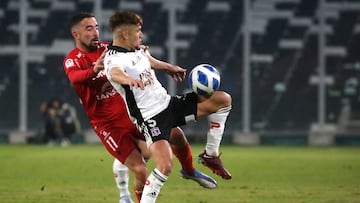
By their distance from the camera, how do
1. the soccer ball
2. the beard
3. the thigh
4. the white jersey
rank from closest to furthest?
the white jersey
the soccer ball
the thigh
the beard

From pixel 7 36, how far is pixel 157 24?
5.71 meters

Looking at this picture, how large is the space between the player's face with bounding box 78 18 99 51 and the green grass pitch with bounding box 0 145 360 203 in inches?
93.9

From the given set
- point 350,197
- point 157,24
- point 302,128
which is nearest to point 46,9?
point 157,24

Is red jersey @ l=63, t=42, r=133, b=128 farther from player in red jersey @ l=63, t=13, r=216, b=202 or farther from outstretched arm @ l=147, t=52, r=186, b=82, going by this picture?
outstretched arm @ l=147, t=52, r=186, b=82

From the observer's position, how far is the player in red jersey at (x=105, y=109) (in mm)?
10758

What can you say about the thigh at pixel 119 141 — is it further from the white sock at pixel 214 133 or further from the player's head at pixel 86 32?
the player's head at pixel 86 32

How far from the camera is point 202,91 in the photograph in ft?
34.0

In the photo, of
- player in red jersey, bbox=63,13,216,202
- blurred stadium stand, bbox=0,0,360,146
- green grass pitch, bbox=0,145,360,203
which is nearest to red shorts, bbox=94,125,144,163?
player in red jersey, bbox=63,13,216,202

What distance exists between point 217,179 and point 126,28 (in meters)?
7.16

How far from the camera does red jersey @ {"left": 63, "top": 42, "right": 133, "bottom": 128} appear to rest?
1080cm

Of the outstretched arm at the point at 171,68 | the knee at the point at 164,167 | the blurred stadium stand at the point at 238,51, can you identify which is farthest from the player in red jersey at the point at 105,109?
the blurred stadium stand at the point at 238,51

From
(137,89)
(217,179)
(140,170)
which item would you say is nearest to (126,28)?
(137,89)

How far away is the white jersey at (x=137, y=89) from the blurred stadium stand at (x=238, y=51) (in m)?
24.3

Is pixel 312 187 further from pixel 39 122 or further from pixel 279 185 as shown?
pixel 39 122
